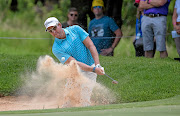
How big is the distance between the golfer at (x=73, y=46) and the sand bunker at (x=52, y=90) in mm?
166

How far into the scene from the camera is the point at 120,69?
10.4 m

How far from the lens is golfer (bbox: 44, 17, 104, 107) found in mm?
6744

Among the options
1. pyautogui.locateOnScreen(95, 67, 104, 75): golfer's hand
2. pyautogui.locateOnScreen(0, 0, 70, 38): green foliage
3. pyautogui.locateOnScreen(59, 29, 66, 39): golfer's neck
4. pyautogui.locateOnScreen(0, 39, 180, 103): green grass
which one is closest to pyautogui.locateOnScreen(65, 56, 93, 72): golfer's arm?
pyautogui.locateOnScreen(95, 67, 104, 75): golfer's hand

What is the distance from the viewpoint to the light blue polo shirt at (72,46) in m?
6.89

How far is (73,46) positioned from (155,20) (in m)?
4.01

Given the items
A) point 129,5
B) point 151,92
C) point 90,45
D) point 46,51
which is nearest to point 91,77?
point 90,45

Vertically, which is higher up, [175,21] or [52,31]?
[52,31]

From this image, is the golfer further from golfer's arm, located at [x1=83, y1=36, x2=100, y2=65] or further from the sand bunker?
the sand bunker

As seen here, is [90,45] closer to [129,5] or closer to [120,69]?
[120,69]

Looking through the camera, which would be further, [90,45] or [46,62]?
[46,62]

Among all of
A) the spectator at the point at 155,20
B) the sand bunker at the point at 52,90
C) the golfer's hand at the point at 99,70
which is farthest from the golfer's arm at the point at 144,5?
the golfer's hand at the point at 99,70

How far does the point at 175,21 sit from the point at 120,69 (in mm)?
1738

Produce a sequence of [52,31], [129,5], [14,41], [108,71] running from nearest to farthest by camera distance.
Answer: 1. [52,31]
2. [108,71]
3. [129,5]
4. [14,41]

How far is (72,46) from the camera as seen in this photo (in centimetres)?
693
